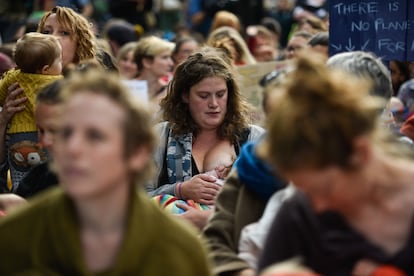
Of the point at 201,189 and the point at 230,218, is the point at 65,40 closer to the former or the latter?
the point at 201,189

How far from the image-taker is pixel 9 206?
4547 mm

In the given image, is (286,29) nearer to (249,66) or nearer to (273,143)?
(249,66)

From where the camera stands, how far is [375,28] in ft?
23.9

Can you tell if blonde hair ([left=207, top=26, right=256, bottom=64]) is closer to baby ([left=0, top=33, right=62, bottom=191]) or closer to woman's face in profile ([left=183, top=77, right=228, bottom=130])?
woman's face in profile ([left=183, top=77, right=228, bottom=130])

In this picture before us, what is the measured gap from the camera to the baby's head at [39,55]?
231 inches

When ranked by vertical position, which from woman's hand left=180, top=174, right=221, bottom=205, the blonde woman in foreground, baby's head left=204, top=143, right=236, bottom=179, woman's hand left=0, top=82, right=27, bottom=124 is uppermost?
the blonde woman in foreground

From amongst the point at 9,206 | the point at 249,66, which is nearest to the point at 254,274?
the point at 9,206

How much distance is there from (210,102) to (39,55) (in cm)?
105

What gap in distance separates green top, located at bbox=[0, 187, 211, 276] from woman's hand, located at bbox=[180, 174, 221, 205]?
7.18ft

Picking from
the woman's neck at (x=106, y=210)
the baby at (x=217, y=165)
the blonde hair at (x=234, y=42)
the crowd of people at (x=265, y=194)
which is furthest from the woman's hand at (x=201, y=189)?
the blonde hair at (x=234, y=42)

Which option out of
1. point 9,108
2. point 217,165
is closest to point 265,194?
point 217,165

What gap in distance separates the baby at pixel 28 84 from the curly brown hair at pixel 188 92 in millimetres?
728

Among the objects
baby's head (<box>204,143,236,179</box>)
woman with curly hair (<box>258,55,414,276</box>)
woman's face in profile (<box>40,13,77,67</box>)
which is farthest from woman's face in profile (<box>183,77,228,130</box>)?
woman with curly hair (<box>258,55,414,276</box>)

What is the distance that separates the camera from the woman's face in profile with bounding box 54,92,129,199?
3.21 m
